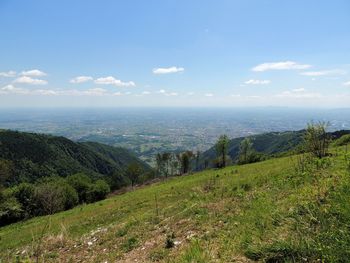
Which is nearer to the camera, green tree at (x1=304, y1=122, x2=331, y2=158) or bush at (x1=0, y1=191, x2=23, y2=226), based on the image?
green tree at (x1=304, y1=122, x2=331, y2=158)

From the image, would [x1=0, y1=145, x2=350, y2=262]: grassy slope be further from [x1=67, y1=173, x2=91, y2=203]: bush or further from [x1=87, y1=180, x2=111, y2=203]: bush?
[x1=67, y1=173, x2=91, y2=203]: bush

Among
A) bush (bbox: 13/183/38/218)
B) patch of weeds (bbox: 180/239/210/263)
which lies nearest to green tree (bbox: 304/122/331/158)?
patch of weeds (bbox: 180/239/210/263)

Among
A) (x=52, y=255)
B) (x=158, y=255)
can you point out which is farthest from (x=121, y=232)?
(x=158, y=255)

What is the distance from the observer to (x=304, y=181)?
10438 millimetres

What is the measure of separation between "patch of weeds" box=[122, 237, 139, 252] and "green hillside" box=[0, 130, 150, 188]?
12530 cm

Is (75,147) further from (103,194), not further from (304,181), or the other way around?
(304,181)

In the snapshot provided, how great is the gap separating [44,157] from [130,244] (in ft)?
551

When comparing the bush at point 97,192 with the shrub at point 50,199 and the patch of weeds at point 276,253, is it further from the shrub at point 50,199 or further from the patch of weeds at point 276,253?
the patch of weeds at point 276,253

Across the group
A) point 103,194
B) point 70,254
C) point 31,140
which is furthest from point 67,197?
point 31,140

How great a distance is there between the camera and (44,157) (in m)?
159

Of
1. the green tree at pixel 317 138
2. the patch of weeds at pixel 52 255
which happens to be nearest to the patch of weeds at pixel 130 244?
the patch of weeds at pixel 52 255

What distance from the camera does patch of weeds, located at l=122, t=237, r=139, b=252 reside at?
27.9ft

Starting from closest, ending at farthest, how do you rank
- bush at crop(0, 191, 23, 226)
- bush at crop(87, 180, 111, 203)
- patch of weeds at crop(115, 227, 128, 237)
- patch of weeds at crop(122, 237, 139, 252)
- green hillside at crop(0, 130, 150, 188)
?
patch of weeds at crop(122, 237, 139, 252), patch of weeds at crop(115, 227, 128, 237), bush at crop(0, 191, 23, 226), bush at crop(87, 180, 111, 203), green hillside at crop(0, 130, 150, 188)

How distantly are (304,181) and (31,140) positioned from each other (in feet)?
608
